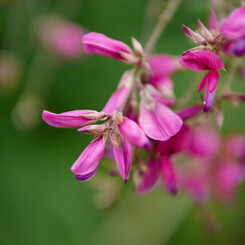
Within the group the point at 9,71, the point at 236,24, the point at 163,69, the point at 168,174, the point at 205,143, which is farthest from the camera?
the point at 9,71

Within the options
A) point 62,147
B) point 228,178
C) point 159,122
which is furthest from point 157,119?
point 62,147

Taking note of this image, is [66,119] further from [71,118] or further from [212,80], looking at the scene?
[212,80]

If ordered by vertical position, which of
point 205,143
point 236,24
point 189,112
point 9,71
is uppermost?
point 236,24

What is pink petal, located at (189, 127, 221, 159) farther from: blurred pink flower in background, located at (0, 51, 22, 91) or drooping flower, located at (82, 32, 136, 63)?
blurred pink flower in background, located at (0, 51, 22, 91)

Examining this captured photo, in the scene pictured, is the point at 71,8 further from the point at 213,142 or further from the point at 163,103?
the point at 163,103

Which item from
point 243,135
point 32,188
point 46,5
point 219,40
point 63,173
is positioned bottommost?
point 32,188

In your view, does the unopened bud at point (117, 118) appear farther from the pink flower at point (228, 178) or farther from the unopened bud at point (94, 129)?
the pink flower at point (228, 178)

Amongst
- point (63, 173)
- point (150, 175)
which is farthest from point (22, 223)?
point (150, 175)
